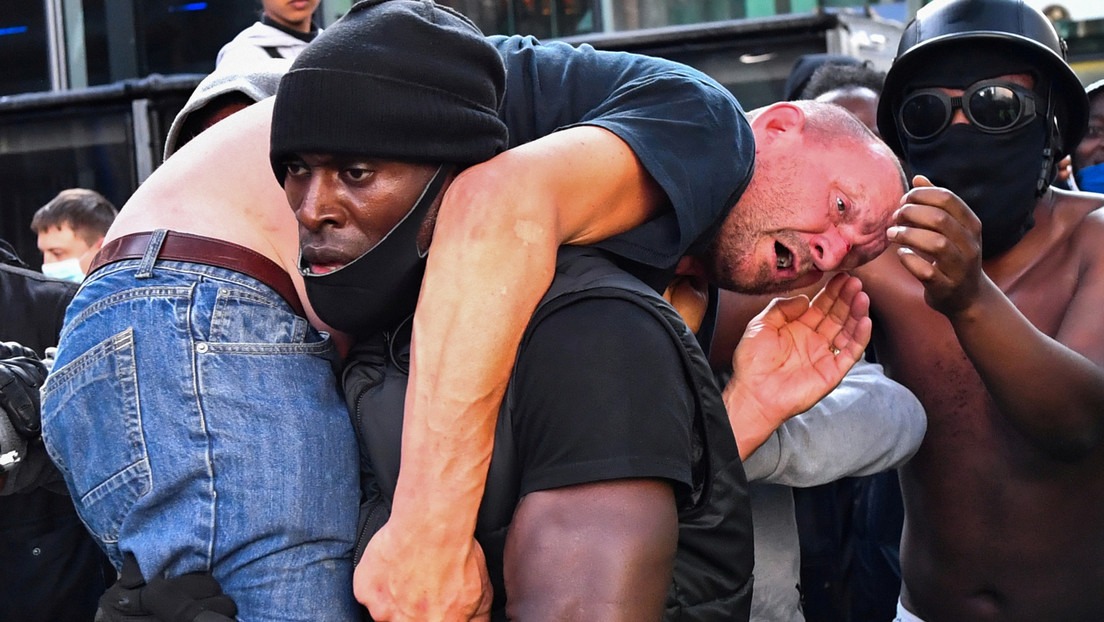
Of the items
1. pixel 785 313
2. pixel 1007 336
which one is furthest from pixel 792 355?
pixel 1007 336

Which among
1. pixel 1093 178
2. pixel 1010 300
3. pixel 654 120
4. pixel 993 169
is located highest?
pixel 654 120

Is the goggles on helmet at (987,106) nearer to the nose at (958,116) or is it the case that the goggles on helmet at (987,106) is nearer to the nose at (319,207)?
the nose at (958,116)

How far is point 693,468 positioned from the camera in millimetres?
2088

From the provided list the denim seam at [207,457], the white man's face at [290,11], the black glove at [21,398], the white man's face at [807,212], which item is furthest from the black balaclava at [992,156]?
the white man's face at [290,11]

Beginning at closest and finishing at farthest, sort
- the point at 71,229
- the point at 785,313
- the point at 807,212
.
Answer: the point at 807,212
the point at 785,313
the point at 71,229

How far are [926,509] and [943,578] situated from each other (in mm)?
174

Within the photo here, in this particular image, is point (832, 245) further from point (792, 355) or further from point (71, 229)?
point (71, 229)

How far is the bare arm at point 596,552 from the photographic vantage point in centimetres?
188

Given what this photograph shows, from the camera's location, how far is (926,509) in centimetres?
324

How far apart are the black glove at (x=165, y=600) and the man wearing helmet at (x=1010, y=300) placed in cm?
171

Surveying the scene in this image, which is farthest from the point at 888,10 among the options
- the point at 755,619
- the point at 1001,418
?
the point at 755,619

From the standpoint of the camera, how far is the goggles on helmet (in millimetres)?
3105

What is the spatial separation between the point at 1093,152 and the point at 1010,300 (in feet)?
9.49

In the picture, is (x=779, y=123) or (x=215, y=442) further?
(x=779, y=123)
